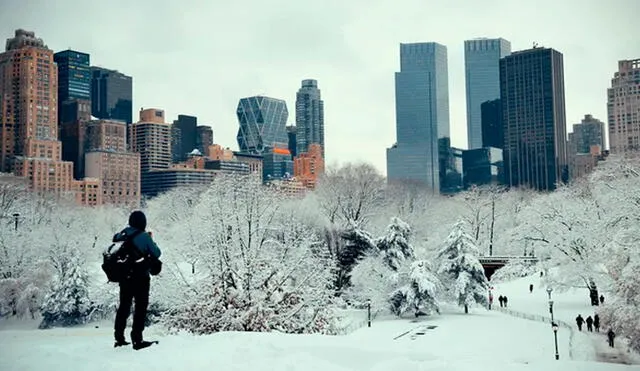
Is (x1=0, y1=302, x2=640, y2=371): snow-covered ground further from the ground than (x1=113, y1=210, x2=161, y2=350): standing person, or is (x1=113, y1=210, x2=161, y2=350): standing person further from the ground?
(x1=113, y1=210, x2=161, y2=350): standing person

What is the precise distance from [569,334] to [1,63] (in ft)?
434

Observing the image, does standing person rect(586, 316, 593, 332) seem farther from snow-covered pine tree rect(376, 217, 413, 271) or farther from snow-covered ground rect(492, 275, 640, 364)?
snow-covered pine tree rect(376, 217, 413, 271)

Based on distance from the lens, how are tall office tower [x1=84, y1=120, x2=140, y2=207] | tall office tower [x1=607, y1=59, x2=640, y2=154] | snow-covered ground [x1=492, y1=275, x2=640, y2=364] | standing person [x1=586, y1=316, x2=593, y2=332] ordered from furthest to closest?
tall office tower [x1=84, y1=120, x2=140, y2=207] < tall office tower [x1=607, y1=59, x2=640, y2=154] < standing person [x1=586, y1=316, x2=593, y2=332] < snow-covered ground [x1=492, y1=275, x2=640, y2=364]

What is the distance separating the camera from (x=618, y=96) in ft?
346

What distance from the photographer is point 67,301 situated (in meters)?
42.3

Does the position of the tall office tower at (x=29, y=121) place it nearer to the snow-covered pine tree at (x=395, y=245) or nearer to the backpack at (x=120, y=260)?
the snow-covered pine tree at (x=395, y=245)

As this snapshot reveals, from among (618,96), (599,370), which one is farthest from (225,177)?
(618,96)

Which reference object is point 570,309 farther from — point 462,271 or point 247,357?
point 247,357

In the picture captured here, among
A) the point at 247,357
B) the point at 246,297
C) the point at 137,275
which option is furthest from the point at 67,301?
the point at 247,357

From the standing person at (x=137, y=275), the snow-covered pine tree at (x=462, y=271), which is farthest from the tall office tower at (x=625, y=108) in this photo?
the standing person at (x=137, y=275)

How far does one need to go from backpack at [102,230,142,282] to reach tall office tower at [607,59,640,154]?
80593mm

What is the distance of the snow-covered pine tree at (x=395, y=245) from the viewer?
157 ft

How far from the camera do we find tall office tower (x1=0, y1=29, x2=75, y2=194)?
433 feet

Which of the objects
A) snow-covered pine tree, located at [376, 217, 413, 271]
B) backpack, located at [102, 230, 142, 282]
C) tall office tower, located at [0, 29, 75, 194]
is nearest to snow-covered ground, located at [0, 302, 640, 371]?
backpack, located at [102, 230, 142, 282]
